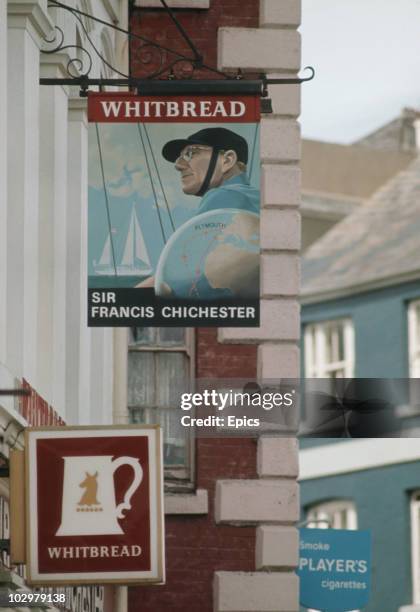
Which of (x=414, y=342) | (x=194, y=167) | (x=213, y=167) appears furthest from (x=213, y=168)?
(x=414, y=342)

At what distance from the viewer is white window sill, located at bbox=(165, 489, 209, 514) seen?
17.0m

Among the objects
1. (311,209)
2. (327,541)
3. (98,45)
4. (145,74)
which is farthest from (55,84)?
(311,209)

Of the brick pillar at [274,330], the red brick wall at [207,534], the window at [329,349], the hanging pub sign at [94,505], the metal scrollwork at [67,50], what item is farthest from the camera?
the window at [329,349]

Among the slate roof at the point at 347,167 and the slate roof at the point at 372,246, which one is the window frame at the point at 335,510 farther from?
the slate roof at the point at 347,167

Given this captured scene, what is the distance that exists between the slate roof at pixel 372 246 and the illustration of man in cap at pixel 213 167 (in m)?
21.3

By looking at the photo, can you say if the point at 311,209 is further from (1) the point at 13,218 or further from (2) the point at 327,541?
(1) the point at 13,218

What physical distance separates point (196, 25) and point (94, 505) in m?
7.62

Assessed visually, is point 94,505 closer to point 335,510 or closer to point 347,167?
point 335,510

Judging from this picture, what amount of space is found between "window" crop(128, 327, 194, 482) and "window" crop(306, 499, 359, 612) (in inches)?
651

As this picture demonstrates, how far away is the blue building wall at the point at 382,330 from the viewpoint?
33.8 meters

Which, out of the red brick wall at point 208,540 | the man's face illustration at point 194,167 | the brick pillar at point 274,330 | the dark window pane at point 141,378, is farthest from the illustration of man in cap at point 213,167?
the dark window pane at point 141,378

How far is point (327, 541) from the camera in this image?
19172 mm

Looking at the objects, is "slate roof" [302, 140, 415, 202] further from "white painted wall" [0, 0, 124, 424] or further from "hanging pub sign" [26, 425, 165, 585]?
"hanging pub sign" [26, 425, 165, 585]

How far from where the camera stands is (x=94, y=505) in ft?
35.4
